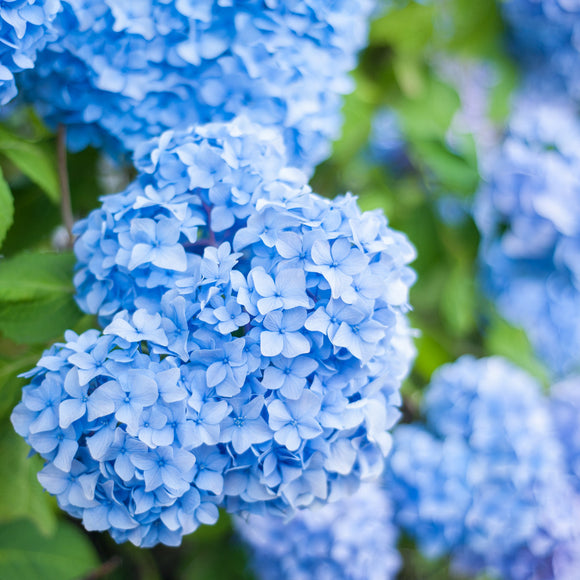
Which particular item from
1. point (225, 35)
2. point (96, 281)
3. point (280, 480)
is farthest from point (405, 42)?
point (280, 480)

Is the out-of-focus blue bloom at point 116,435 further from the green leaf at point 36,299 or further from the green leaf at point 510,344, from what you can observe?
the green leaf at point 510,344

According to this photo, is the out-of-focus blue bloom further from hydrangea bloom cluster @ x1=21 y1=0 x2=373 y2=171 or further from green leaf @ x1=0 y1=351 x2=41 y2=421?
hydrangea bloom cluster @ x1=21 y1=0 x2=373 y2=171

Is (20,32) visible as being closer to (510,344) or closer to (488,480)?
(488,480)

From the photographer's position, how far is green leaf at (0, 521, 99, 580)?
1243 mm

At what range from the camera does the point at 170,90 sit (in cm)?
99

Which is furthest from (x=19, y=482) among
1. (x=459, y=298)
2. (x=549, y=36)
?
(x=549, y=36)

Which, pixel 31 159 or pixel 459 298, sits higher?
pixel 31 159

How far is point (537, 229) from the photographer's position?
1458mm

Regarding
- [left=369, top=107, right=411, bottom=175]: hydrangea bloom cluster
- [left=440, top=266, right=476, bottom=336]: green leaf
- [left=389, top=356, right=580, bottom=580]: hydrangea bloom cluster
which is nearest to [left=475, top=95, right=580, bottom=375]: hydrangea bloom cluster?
[left=440, top=266, right=476, bottom=336]: green leaf

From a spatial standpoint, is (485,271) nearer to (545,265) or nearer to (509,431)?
(545,265)

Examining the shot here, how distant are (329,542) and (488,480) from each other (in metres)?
0.38

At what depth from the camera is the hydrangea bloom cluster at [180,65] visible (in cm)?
94

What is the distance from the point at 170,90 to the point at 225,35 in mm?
119

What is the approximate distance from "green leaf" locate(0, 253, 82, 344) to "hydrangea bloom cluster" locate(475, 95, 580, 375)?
101 centimetres
